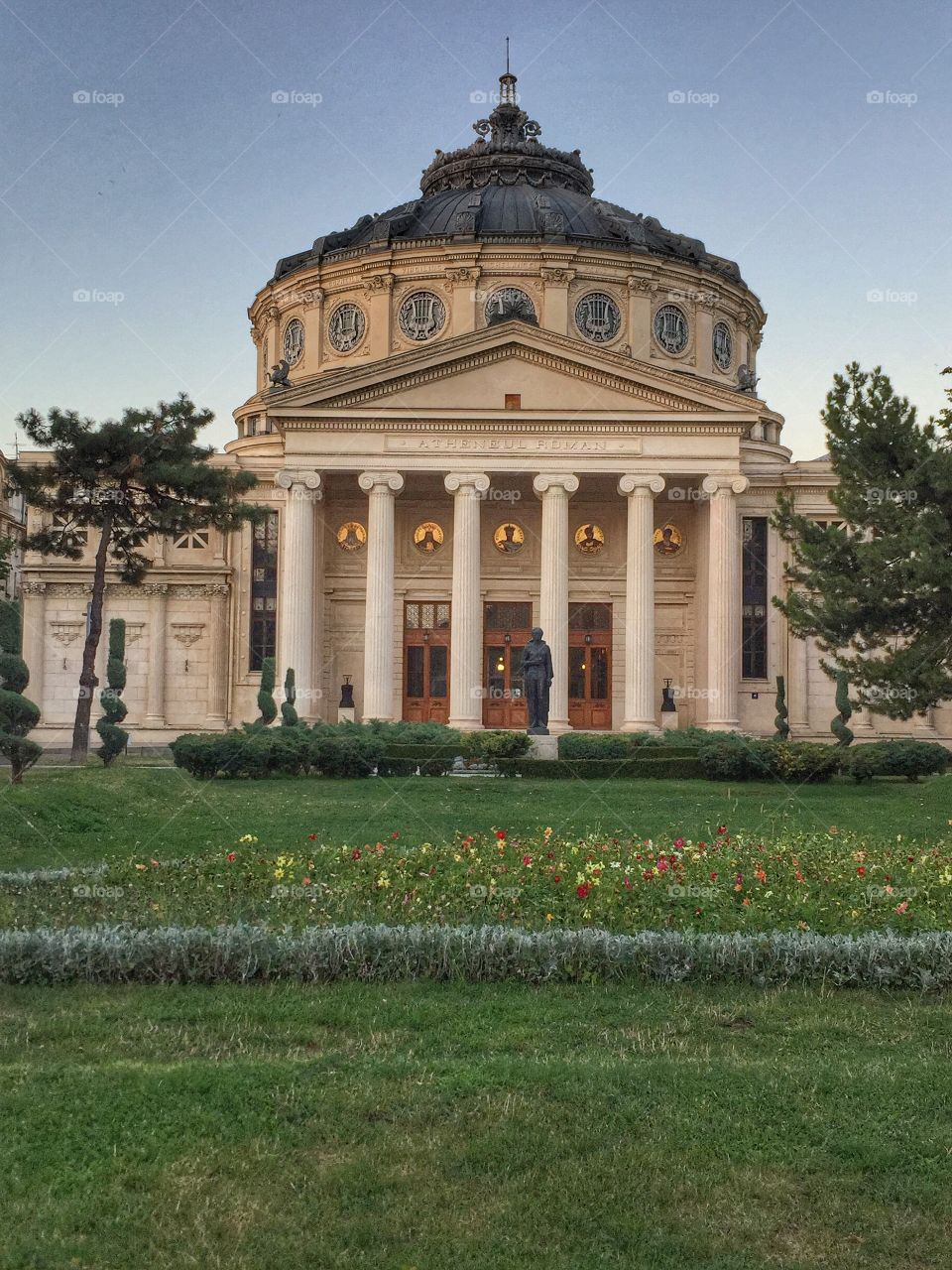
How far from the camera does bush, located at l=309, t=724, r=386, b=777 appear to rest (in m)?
29.5

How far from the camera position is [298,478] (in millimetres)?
43750

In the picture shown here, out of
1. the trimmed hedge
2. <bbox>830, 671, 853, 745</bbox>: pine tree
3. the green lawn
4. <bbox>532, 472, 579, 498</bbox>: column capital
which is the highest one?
<bbox>532, 472, 579, 498</bbox>: column capital

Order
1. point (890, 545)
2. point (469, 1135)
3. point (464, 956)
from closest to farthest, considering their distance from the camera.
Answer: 1. point (469, 1135)
2. point (464, 956)
3. point (890, 545)

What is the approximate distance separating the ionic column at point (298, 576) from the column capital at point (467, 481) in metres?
4.72

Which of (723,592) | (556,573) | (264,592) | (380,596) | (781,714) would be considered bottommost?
(781,714)

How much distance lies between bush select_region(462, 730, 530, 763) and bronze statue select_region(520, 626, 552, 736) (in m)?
1.68

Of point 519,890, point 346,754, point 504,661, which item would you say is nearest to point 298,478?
point 504,661

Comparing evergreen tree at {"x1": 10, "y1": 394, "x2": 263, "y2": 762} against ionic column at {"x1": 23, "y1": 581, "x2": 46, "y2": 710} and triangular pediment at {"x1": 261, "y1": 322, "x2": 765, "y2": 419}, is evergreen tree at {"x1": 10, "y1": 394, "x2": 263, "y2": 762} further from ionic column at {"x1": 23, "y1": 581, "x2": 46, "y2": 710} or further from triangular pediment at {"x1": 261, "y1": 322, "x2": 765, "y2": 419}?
ionic column at {"x1": 23, "y1": 581, "x2": 46, "y2": 710}

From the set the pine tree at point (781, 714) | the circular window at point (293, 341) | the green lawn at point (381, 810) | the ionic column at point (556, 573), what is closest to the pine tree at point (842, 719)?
the pine tree at point (781, 714)

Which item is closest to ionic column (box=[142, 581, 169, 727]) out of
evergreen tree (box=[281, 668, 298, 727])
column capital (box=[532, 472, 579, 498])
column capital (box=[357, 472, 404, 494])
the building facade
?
the building facade

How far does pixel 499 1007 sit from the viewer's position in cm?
913

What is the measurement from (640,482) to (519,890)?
33.3 metres

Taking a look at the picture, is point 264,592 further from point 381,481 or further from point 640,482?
point 640,482

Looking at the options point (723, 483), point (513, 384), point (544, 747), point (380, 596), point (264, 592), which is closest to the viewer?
point (544, 747)
